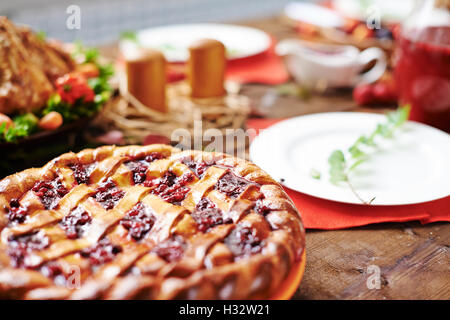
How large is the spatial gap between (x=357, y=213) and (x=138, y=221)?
63 cm

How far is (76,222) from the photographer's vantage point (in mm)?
1014

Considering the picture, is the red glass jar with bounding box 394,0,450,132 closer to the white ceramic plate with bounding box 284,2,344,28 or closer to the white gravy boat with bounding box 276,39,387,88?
the white gravy boat with bounding box 276,39,387,88

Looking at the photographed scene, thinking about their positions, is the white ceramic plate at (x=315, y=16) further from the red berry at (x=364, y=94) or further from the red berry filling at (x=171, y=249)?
the red berry filling at (x=171, y=249)

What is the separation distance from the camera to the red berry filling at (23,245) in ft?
2.91

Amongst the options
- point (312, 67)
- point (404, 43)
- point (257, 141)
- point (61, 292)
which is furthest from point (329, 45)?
point (61, 292)

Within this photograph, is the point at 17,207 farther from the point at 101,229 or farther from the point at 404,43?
the point at 404,43

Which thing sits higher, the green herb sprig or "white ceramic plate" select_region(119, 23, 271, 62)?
"white ceramic plate" select_region(119, 23, 271, 62)

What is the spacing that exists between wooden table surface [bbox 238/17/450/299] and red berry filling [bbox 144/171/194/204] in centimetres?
35

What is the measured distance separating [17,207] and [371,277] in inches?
32.7

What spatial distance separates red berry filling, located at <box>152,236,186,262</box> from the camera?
0.90 meters

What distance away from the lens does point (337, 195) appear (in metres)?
1.30

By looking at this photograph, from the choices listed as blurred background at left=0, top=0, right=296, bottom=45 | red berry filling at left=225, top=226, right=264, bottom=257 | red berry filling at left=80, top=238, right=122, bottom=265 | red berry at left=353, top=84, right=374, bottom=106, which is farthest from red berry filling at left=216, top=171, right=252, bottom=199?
blurred background at left=0, top=0, right=296, bottom=45

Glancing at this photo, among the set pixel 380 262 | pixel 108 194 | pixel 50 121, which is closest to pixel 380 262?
pixel 380 262

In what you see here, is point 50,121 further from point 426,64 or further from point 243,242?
point 426,64
